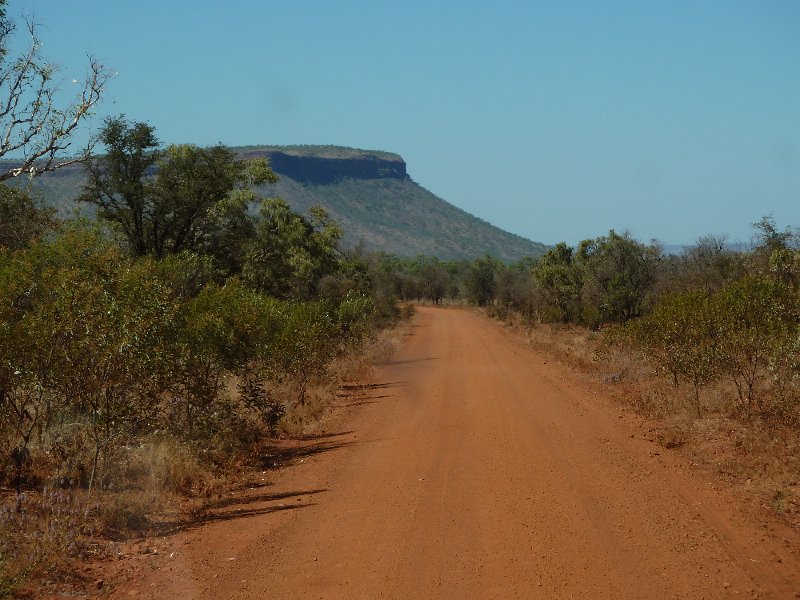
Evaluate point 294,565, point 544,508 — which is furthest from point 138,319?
point 544,508

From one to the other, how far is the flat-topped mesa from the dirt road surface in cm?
14210

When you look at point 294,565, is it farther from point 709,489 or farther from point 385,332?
point 385,332

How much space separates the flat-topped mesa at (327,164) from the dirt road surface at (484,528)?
142 metres

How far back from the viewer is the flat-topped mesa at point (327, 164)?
16062 cm

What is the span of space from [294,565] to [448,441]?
669 centimetres

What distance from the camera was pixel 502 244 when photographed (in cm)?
17725

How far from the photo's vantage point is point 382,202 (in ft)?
539

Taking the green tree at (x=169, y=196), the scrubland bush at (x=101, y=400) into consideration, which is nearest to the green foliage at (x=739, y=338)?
the scrubland bush at (x=101, y=400)

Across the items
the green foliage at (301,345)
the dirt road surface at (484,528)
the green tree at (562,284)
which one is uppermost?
the green tree at (562,284)

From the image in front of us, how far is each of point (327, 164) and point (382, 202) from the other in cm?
1409

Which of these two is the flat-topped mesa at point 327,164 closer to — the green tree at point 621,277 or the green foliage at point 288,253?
the green tree at point 621,277

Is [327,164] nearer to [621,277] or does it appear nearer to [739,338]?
[621,277]

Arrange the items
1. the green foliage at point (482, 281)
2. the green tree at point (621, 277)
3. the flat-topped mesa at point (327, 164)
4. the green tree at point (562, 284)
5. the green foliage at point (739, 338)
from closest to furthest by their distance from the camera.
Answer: the green foliage at point (739, 338) → the green tree at point (621, 277) → the green tree at point (562, 284) → the green foliage at point (482, 281) → the flat-topped mesa at point (327, 164)

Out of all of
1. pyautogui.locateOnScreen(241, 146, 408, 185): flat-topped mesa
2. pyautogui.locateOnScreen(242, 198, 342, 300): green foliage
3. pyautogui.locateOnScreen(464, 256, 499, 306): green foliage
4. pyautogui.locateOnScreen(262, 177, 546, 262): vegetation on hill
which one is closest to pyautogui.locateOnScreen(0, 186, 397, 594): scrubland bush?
pyautogui.locateOnScreen(242, 198, 342, 300): green foliage
